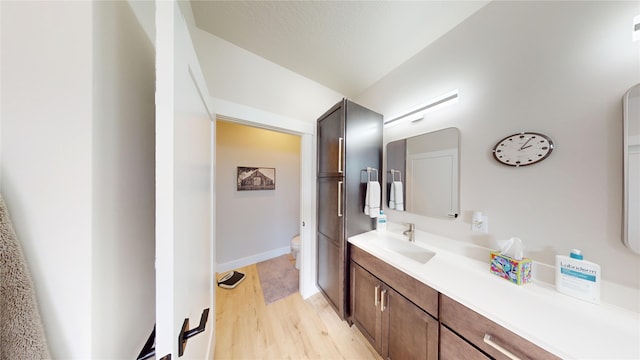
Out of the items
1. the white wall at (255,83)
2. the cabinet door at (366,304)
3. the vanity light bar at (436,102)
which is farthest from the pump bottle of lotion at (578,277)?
the white wall at (255,83)

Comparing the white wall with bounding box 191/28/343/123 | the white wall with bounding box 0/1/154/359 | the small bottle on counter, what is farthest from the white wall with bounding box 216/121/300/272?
the white wall with bounding box 0/1/154/359

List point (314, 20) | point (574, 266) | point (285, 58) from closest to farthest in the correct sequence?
point (574, 266) < point (314, 20) < point (285, 58)

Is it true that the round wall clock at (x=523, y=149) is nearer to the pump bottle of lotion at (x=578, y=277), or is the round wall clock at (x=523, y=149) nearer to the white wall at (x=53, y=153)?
the pump bottle of lotion at (x=578, y=277)

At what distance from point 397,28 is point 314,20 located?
2.08 ft

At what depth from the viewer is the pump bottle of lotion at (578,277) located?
74cm

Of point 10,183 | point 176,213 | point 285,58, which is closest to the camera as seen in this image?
point 10,183

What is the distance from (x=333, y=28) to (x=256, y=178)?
1.99 meters

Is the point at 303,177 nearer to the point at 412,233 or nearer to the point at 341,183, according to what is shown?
the point at 341,183

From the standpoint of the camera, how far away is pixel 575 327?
63 centimetres

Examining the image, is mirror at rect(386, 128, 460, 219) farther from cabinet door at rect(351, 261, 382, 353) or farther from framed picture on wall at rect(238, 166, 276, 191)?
framed picture on wall at rect(238, 166, 276, 191)

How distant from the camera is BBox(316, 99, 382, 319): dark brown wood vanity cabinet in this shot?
151cm

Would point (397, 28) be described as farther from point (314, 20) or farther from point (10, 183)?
point (10, 183)

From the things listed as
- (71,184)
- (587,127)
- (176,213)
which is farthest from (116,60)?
(587,127)

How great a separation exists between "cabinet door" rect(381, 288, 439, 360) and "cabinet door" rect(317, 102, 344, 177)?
3.28 ft
